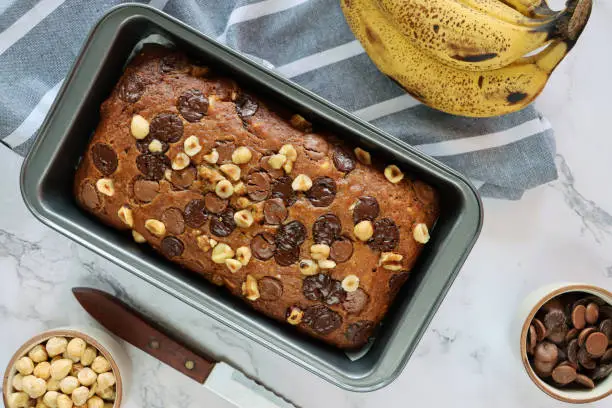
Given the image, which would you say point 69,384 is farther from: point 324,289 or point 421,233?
point 421,233

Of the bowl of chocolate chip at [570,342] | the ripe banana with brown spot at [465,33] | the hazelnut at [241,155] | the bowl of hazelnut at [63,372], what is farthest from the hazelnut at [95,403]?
the ripe banana with brown spot at [465,33]

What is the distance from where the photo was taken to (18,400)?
5.20 ft

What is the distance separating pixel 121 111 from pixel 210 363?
68 centimetres

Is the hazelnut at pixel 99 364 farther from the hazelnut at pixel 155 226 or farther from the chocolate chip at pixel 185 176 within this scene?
the chocolate chip at pixel 185 176

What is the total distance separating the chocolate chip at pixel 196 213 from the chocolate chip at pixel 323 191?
24cm

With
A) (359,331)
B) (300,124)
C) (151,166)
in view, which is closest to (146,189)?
(151,166)

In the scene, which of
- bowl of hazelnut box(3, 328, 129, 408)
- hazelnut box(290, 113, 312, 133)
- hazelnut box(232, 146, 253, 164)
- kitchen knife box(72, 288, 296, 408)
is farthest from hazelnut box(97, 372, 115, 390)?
hazelnut box(290, 113, 312, 133)

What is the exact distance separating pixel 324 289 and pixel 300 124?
373 mm

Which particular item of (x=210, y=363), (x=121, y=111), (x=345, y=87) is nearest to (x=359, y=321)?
(x=210, y=363)

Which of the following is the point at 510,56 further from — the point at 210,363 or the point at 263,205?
the point at 210,363

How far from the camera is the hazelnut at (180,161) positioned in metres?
1.39

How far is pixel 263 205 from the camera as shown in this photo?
140cm

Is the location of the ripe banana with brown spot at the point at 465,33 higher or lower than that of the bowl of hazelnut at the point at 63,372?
higher

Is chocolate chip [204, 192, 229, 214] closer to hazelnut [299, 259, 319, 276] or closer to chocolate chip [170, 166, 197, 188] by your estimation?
chocolate chip [170, 166, 197, 188]
